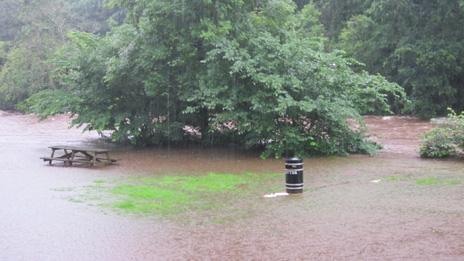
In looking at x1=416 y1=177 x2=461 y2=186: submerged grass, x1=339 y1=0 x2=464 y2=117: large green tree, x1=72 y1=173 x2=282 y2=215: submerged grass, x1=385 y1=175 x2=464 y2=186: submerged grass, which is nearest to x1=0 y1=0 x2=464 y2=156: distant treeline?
x1=72 y1=173 x2=282 y2=215: submerged grass

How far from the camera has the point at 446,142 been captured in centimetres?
1928

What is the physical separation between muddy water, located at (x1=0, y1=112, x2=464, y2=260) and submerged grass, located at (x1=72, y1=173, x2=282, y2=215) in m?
0.62

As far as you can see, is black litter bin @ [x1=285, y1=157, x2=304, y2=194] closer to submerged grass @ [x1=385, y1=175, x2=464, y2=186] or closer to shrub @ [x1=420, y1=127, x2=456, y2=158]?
submerged grass @ [x1=385, y1=175, x2=464, y2=186]

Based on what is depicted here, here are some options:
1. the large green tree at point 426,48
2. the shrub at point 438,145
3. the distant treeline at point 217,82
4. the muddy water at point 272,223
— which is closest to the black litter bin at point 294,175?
the muddy water at point 272,223

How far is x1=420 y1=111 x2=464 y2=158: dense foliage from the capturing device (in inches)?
754

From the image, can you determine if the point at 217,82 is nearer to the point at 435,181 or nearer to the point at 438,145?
the point at 438,145

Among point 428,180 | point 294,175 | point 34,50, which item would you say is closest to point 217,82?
point 294,175

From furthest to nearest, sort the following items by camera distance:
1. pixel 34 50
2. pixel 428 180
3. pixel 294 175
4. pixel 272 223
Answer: pixel 34 50 < pixel 428 180 < pixel 294 175 < pixel 272 223

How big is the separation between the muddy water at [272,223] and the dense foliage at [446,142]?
1.41 meters

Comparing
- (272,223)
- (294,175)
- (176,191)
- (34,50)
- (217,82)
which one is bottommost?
(272,223)

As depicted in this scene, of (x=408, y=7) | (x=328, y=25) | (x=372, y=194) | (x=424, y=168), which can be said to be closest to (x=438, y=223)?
(x=372, y=194)

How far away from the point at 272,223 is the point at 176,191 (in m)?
4.00

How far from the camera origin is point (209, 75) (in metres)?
20.6

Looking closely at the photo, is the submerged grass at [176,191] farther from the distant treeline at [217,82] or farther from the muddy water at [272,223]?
the distant treeline at [217,82]
